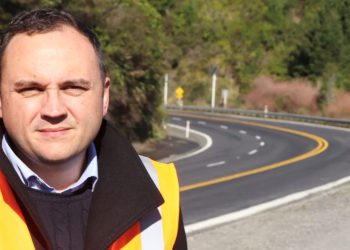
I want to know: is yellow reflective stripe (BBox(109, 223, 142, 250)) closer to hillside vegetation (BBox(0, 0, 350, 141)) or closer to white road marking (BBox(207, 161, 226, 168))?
hillside vegetation (BBox(0, 0, 350, 141))

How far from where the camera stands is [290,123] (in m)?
44.2

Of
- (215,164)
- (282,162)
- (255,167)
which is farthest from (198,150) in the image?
(255,167)

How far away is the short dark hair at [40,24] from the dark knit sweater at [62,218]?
0.38 m

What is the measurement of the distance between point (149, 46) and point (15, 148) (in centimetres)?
2644

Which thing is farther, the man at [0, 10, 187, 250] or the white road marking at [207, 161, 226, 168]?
the white road marking at [207, 161, 226, 168]

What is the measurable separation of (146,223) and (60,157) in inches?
14.8

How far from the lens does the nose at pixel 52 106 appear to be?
1615mm

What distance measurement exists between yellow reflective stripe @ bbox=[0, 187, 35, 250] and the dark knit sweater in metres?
0.06

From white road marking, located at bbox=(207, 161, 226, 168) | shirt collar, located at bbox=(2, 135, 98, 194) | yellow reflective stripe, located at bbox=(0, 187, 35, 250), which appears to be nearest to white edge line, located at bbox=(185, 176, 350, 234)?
shirt collar, located at bbox=(2, 135, 98, 194)

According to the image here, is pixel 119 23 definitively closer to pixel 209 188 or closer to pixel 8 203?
pixel 209 188

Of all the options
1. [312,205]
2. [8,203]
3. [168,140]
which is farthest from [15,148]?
[168,140]

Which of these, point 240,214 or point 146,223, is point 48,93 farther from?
point 240,214

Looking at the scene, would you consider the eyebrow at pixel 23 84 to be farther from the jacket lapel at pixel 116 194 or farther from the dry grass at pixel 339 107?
the dry grass at pixel 339 107

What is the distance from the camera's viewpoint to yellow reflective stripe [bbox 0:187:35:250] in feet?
5.36
